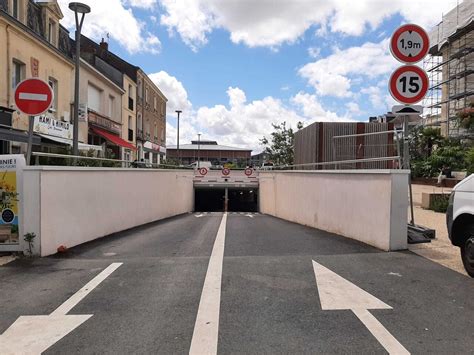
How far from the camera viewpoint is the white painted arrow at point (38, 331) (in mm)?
3707

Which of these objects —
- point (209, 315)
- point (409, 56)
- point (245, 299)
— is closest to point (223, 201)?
point (409, 56)

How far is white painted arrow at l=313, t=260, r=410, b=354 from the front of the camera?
383 centimetres

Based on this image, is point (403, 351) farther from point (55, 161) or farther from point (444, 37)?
point (444, 37)

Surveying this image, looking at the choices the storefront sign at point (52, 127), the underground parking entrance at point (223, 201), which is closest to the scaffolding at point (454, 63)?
the underground parking entrance at point (223, 201)

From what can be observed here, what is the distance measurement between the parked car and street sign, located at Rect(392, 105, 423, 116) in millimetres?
2240

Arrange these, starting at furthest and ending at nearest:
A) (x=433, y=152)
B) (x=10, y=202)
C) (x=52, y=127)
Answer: (x=433, y=152) < (x=52, y=127) < (x=10, y=202)

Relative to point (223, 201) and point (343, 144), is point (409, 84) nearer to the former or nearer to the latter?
point (343, 144)

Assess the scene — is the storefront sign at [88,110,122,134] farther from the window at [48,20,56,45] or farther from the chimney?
the chimney

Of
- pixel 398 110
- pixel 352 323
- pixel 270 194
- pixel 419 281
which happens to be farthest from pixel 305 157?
pixel 352 323

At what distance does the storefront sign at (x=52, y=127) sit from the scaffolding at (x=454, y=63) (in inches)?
1067

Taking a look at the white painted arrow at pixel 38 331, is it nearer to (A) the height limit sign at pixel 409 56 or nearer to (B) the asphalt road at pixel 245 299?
(B) the asphalt road at pixel 245 299

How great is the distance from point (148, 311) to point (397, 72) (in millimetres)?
5762

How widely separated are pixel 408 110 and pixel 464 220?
104 inches

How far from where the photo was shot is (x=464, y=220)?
5.93 metres
